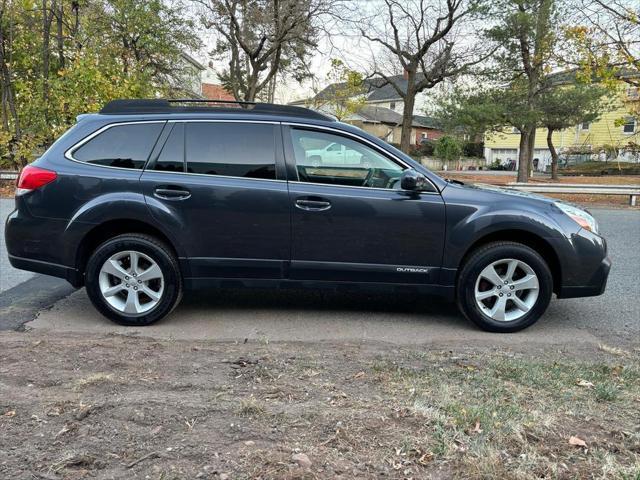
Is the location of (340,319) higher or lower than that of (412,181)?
lower

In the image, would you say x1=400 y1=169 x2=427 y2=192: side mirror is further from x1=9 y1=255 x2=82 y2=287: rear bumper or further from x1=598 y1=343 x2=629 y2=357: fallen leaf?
x1=9 y1=255 x2=82 y2=287: rear bumper

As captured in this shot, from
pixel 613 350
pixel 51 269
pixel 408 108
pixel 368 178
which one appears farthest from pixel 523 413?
pixel 408 108

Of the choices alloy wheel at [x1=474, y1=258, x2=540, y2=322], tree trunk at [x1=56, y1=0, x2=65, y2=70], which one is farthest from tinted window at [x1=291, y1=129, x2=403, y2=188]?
tree trunk at [x1=56, y1=0, x2=65, y2=70]

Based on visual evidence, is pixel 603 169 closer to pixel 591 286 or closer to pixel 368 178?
pixel 591 286

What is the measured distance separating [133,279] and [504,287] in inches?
124

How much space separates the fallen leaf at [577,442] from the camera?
8.13 ft

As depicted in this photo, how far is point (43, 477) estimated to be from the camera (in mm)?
2166

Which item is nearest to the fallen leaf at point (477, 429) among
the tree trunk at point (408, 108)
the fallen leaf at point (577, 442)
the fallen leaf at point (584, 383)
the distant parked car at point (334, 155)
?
the fallen leaf at point (577, 442)

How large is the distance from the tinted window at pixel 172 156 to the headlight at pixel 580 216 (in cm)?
335

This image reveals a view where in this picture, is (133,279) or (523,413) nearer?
(523,413)

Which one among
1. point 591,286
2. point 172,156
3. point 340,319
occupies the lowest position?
point 340,319

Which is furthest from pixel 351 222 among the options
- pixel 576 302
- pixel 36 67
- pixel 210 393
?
pixel 36 67

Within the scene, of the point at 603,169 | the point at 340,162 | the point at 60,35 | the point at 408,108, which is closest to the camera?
the point at 340,162

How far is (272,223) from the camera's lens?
4398 mm
